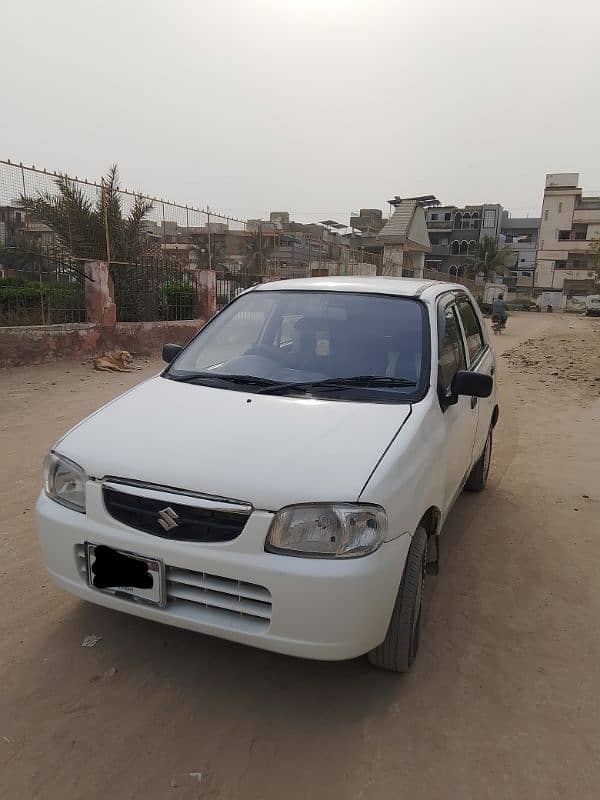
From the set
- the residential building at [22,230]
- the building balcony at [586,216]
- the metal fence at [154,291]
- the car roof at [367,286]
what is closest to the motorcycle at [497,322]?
the metal fence at [154,291]

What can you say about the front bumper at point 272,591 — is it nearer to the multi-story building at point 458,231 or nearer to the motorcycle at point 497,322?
the motorcycle at point 497,322

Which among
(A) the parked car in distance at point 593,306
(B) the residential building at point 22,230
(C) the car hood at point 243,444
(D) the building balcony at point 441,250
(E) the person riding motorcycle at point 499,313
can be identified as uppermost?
(D) the building balcony at point 441,250

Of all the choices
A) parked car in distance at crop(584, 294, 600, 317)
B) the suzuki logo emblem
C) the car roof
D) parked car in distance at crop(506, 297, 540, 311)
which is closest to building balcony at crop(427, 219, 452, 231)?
parked car in distance at crop(506, 297, 540, 311)

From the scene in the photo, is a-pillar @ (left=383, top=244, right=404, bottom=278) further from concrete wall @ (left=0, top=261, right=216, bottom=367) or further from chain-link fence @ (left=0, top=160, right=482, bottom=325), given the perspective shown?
concrete wall @ (left=0, top=261, right=216, bottom=367)

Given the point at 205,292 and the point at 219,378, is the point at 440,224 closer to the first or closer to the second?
the point at 205,292

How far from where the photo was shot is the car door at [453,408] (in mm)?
2971

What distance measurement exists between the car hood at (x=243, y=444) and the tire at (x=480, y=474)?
230cm

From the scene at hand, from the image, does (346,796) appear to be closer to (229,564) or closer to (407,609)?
(407,609)

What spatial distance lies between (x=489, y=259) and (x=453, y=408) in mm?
55095

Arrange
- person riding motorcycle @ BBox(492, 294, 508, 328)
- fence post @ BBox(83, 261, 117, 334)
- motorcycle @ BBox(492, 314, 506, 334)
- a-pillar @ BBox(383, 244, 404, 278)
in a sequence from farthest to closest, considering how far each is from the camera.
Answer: a-pillar @ BBox(383, 244, 404, 278), motorcycle @ BBox(492, 314, 506, 334), person riding motorcycle @ BBox(492, 294, 508, 328), fence post @ BBox(83, 261, 117, 334)

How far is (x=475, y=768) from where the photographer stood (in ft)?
6.77

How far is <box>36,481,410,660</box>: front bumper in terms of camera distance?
2.04 meters

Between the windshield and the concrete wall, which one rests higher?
the windshield

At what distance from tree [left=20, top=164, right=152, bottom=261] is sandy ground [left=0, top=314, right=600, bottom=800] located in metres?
8.01
